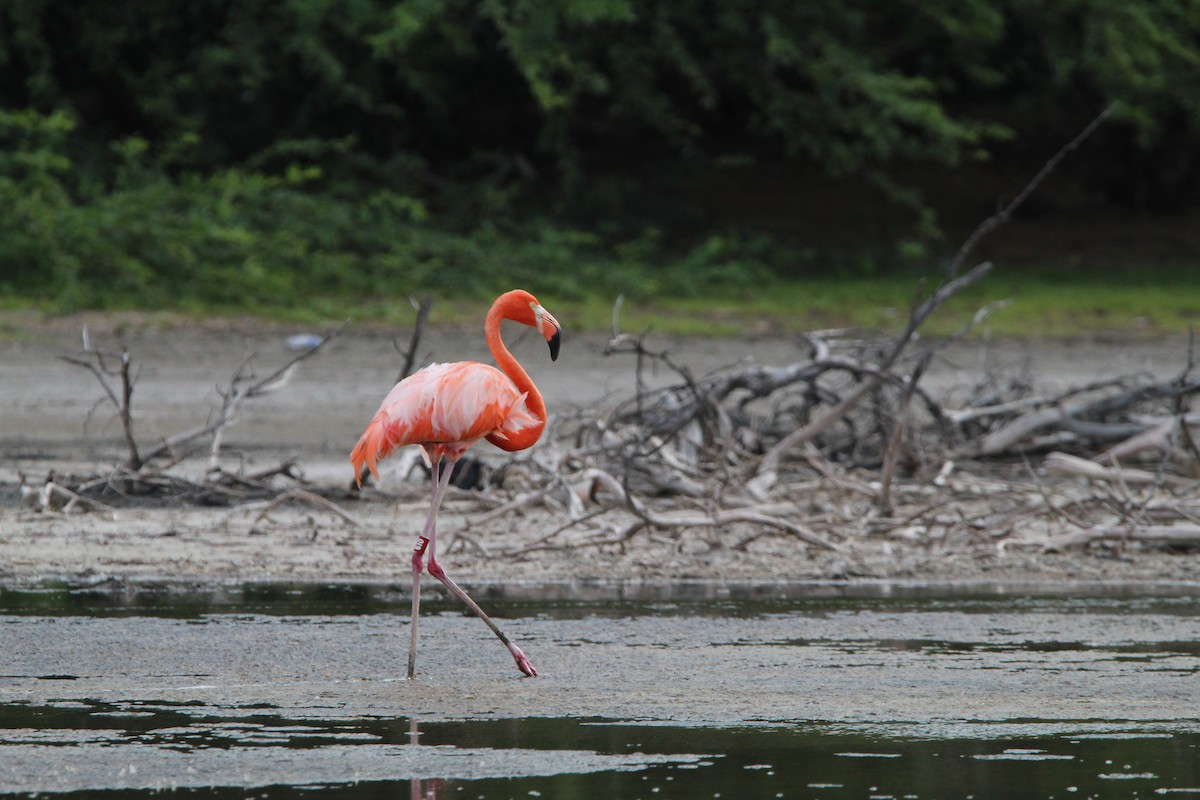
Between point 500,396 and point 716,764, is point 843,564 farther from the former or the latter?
point 716,764

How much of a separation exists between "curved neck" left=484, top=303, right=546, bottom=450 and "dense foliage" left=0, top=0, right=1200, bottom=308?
9.80 metres

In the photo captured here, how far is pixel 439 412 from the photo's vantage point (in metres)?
5.11

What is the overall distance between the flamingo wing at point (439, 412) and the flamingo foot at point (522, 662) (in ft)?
2.35

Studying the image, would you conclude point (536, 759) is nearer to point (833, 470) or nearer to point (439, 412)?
point (439, 412)

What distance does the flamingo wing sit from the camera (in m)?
5.10

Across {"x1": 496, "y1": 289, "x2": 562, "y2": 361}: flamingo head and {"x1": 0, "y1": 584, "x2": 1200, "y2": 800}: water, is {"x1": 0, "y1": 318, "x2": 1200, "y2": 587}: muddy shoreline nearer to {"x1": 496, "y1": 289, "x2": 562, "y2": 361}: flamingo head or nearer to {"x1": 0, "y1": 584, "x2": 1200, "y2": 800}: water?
{"x1": 0, "y1": 584, "x2": 1200, "y2": 800}: water

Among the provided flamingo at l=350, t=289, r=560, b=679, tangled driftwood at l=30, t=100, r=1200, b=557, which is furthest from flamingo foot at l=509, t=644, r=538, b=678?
tangled driftwood at l=30, t=100, r=1200, b=557

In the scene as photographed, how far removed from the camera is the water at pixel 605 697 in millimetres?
3900

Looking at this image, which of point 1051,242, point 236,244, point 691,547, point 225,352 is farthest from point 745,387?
point 1051,242

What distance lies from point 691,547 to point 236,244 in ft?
30.6

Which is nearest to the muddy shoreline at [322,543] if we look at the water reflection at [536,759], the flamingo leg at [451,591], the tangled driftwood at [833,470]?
the tangled driftwood at [833,470]

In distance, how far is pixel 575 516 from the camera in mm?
7098

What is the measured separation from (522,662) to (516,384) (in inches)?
41.2

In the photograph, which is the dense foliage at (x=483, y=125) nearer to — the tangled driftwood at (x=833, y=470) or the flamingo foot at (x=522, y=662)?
the tangled driftwood at (x=833, y=470)
